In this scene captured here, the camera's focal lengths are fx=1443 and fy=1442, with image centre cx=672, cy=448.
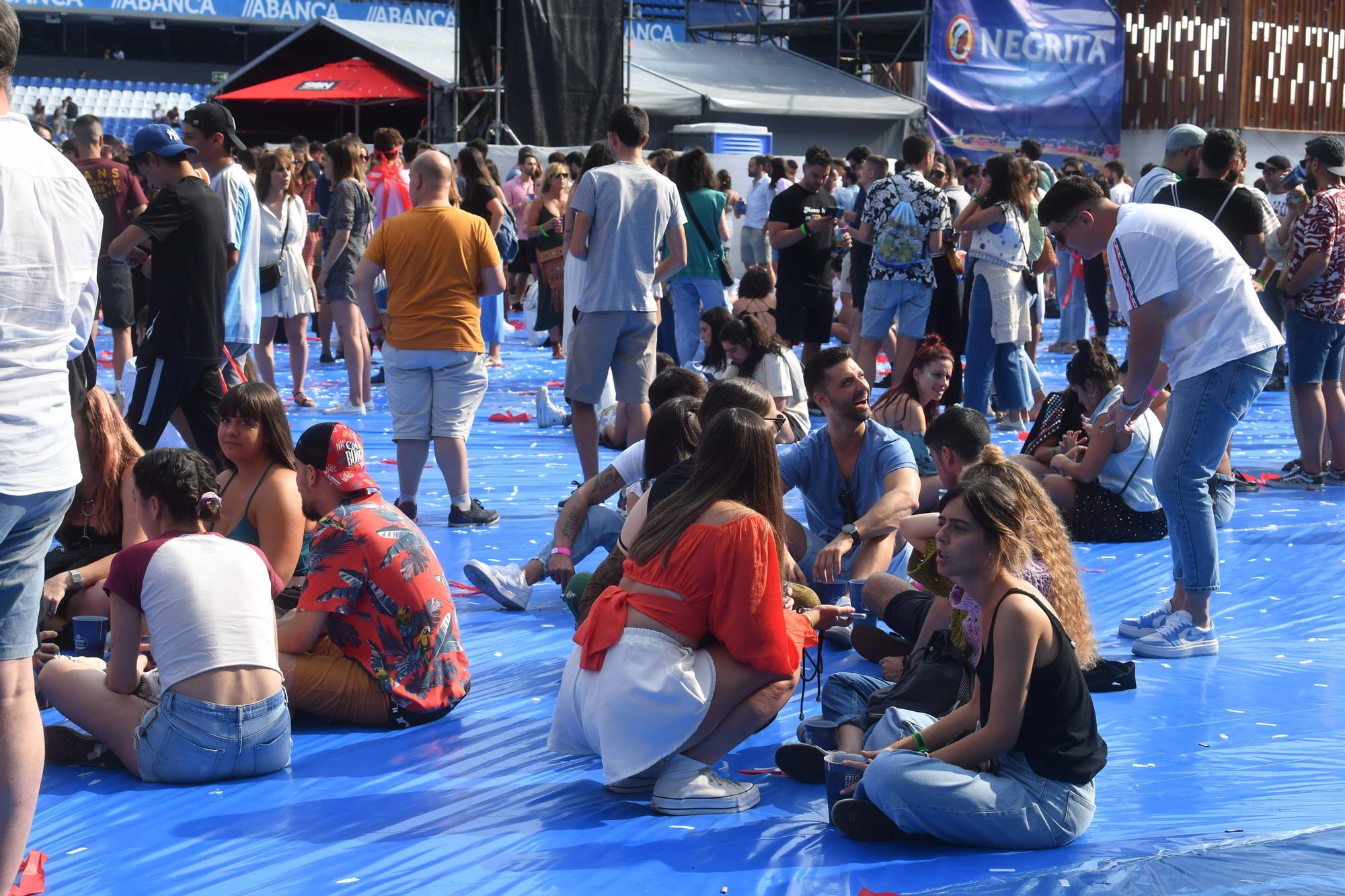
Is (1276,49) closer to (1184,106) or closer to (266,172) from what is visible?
(1184,106)

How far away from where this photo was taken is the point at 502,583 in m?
5.43

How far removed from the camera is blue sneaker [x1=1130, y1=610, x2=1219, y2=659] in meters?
4.90

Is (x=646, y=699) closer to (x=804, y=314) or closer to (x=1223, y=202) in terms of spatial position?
(x=1223, y=202)

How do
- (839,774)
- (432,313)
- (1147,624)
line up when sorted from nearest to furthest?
(839,774)
(1147,624)
(432,313)

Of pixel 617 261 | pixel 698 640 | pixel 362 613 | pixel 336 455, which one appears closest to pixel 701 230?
pixel 617 261

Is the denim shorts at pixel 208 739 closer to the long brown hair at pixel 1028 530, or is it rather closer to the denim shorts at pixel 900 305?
the long brown hair at pixel 1028 530

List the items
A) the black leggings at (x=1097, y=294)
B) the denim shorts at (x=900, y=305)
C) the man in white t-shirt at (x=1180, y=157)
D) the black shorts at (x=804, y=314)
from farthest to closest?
the black leggings at (x=1097, y=294) < the black shorts at (x=804, y=314) < the denim shorts at (x=900, y=305) < the man in white t-shirt at (x=1180, y=157)

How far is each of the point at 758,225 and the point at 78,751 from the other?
11845mm

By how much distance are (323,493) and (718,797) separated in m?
1.44

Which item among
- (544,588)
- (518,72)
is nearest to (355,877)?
(544,588)

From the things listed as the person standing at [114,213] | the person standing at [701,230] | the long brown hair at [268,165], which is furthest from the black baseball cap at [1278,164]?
the person standing at [114,213]

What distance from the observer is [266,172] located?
909cm

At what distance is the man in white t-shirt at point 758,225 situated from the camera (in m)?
14.6

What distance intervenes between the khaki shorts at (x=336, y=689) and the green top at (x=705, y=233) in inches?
234
